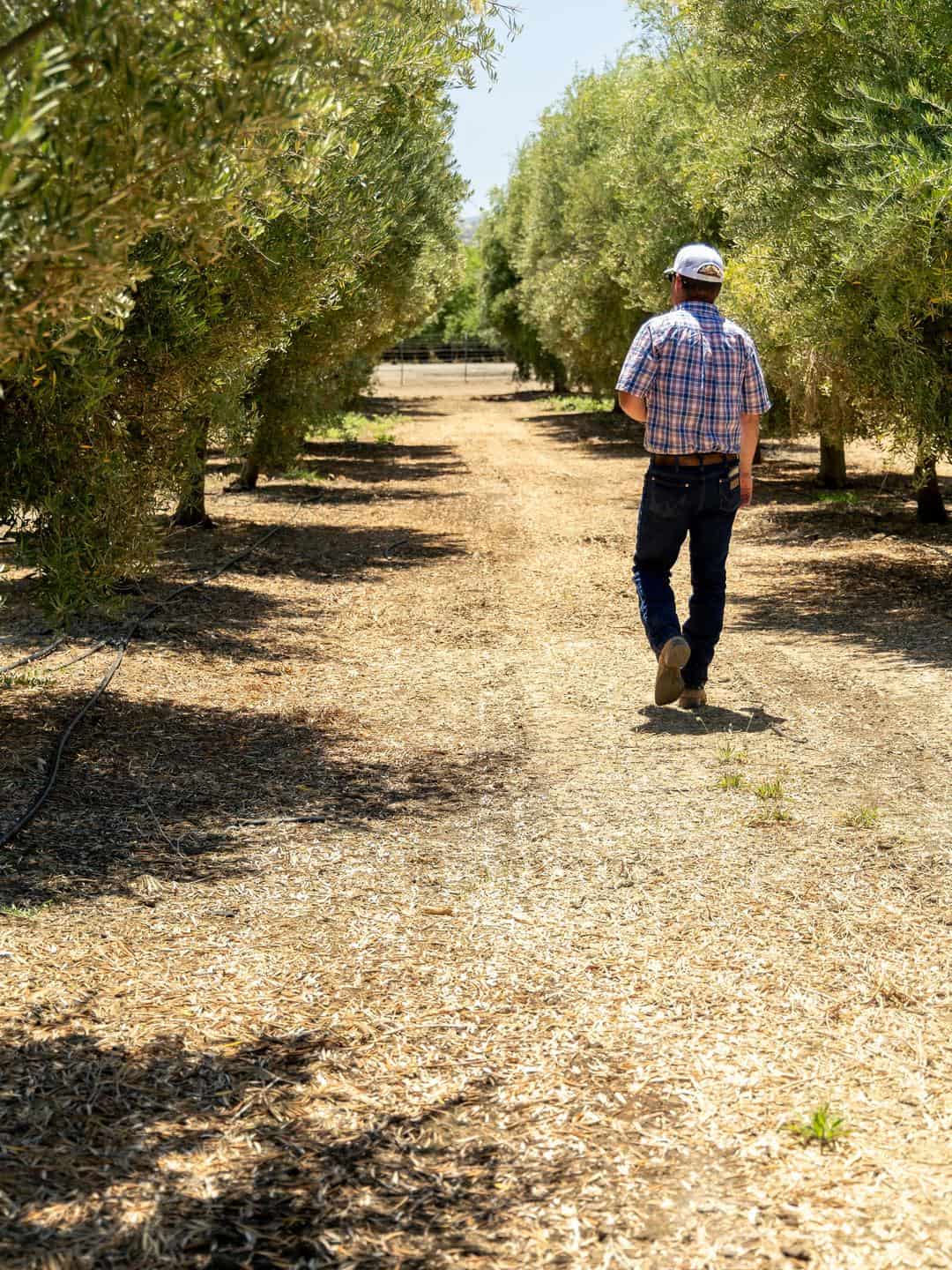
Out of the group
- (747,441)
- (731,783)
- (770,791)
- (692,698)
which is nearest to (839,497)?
(692,698)

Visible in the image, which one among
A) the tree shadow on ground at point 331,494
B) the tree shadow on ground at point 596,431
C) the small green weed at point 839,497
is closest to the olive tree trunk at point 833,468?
the small green weed at point 839,497

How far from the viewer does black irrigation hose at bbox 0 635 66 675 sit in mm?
8320

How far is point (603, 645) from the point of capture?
9.32 metres

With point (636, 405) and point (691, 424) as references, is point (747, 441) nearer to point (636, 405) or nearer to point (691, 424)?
point (691, 424)

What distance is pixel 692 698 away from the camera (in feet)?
24.2

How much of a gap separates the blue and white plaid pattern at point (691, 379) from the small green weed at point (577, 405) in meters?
35.0

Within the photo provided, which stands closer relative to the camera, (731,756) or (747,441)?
(731,756)

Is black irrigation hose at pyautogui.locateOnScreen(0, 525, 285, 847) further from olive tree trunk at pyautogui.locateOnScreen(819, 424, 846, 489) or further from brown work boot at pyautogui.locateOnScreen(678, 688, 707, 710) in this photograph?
olive tree trunk at pyautogui.locateOnScreen(819, 424, 846, 489)

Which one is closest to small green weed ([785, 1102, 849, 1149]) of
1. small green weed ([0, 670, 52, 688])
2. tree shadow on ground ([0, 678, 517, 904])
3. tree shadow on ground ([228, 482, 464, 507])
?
tree shadow on ground ([0, 678, 517, 904])

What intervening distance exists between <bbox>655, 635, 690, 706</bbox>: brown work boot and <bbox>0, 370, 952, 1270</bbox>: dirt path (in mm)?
133

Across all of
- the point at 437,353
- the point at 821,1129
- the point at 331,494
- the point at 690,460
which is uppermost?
the point at 437,353

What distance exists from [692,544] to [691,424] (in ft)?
2.28

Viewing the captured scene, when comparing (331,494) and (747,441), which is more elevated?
(747,441)

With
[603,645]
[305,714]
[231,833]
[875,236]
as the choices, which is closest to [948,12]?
[875,236]
